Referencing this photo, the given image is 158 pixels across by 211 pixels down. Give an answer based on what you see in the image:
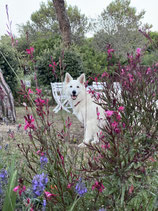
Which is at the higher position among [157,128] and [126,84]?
[126,84]

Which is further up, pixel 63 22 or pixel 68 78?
pixel 63 22

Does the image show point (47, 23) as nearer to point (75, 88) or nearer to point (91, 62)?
point (91, 62)

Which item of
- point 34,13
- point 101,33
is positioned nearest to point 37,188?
point 101,33

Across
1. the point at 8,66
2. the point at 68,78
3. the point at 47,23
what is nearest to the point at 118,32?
the point at 47,23

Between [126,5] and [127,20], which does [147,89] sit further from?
[126,5]

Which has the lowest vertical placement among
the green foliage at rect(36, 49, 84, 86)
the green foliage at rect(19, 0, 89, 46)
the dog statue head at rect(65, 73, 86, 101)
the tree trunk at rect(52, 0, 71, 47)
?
the dog statue head at rect(65, 73, 86, 101)

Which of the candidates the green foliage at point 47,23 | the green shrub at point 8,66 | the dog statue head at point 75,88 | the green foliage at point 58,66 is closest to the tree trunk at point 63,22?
the green foliage at point 58,66

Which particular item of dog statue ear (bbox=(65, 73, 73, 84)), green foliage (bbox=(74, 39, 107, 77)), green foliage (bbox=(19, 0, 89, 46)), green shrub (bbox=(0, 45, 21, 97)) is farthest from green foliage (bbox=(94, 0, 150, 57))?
dog statue ear (bbox=(65, 73, 73, 84))

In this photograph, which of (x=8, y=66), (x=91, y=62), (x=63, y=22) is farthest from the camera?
(x=63, y=22)

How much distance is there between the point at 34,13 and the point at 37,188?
1497 inches

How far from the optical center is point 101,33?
2458cm

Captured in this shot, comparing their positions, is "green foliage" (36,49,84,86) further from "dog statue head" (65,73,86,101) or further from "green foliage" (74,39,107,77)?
"dog statue head" (65,73,86,101)

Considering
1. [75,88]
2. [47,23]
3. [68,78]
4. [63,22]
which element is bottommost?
[75,88]

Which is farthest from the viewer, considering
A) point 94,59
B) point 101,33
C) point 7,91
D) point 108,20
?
point 108,20
